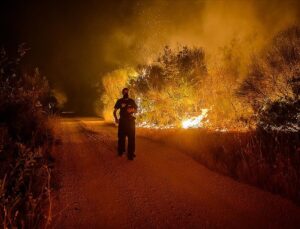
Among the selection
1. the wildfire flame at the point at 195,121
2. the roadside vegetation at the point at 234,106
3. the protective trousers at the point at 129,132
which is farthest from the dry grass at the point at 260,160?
the wildfire flame at the point at 195,121

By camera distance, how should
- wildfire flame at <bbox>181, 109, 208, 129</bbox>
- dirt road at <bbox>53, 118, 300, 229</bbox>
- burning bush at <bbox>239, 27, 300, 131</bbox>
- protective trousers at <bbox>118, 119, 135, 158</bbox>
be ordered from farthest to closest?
wildfire flame at <bbox>181, 109, 208, 129</bbox>, burning bush at <bbox>239, 27, 300, 131</bbox>, protective trousers at <bbox>118, 119, 135, 158</bbox>, dirt road at <bbox>53, 118, 300, 229</bbox>

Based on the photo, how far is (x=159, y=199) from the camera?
20.2 ft

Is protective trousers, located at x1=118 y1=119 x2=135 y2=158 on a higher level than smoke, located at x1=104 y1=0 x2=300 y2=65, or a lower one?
lower

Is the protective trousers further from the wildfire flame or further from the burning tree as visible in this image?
the burning tree

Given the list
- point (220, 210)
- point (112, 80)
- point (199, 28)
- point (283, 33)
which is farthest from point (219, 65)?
point (220, 210)

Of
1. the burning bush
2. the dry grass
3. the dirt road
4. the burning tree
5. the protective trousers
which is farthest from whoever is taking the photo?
the burning tree

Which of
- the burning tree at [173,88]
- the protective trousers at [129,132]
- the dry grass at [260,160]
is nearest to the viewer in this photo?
the dry grass at [260,160]

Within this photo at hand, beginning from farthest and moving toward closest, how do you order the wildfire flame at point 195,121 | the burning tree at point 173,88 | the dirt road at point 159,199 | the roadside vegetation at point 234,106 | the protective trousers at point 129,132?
1. the burning tree at point 173,88
2. the wildfire flame at point 195,121
3. the protective trousers at point 129,132
4. the roadside vegetation at point 234,106
5. the dirt road at point 159,199

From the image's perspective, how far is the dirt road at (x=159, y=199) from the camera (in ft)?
16.8

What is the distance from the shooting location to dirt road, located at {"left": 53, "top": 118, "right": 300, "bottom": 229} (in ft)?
16.8

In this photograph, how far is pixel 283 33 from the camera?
47.9 feet

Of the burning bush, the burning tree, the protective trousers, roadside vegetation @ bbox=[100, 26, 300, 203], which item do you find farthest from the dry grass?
the burning tree

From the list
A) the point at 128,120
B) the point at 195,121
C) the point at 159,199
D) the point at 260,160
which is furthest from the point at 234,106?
the point at 159,199

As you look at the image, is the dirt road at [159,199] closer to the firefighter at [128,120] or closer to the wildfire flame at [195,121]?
the firefighter at [128,120]
